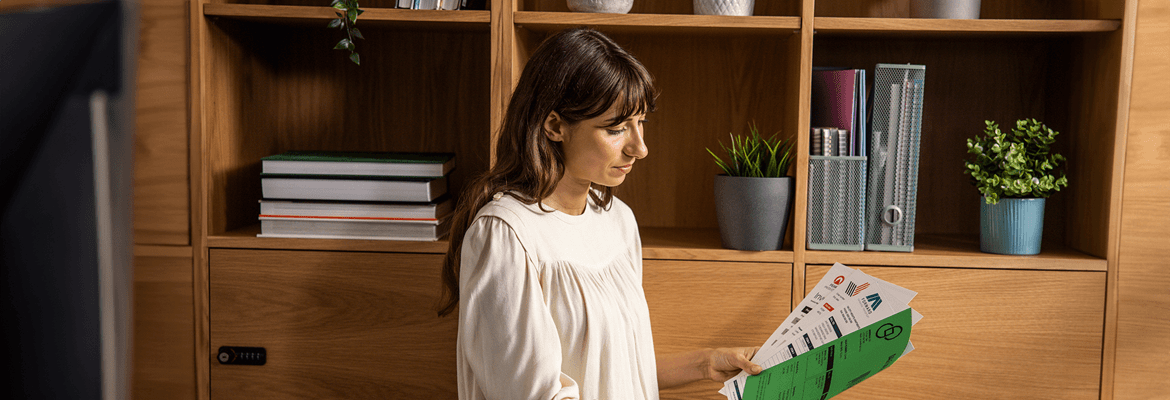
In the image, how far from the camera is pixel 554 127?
111 cm

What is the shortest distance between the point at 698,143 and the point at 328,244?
0.88 m

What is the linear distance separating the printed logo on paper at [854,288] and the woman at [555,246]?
20 cm

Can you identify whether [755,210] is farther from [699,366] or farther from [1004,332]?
[1004,332]

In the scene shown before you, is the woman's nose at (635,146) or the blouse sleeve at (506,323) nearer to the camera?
the blouse sleeve at (506,323)

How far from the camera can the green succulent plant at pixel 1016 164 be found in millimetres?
1418

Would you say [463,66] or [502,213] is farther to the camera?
[463,66]

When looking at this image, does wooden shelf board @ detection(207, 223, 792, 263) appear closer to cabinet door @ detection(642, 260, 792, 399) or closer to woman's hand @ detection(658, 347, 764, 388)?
cabinet door @ detection(642, 260, 792, 399)

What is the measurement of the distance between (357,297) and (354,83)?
0.56 m

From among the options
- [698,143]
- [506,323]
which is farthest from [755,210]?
[506,323]

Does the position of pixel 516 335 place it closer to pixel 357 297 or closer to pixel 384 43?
pixel 357 297

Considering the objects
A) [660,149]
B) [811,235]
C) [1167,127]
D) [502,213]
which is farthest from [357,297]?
[1167,127]

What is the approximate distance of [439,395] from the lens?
1.53 meters

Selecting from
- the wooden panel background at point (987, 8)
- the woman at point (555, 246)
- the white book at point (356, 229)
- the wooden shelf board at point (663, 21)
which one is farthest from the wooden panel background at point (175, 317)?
the wooden panel background at point (987, 8)

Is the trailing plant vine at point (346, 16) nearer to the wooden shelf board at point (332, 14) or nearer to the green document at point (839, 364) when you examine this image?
the wooden shelf board at point (332, 14)
